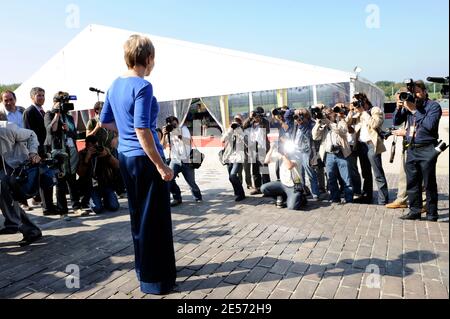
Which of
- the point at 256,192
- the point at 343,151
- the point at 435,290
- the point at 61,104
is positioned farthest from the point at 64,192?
the point at 435,290

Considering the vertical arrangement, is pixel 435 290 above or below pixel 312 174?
below

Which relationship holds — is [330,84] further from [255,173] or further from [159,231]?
[159,231]

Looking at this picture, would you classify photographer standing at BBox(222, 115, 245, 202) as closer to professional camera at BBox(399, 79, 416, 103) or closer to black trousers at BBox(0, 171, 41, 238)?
professional camera at BBox(399, 79, 416, 103)

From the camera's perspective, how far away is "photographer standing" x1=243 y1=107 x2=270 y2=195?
6.66 m

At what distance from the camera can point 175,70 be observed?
580 inches

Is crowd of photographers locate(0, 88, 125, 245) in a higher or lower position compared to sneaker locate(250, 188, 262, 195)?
higher

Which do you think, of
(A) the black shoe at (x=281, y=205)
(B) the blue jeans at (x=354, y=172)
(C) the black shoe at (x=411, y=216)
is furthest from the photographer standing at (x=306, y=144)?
(C) the black shoe at (x=411, y=216)

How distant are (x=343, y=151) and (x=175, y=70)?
1075 cm

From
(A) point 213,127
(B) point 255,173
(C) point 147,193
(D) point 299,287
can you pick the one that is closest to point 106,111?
(C) point 147,193

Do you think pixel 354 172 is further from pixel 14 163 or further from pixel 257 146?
pixel 14 163

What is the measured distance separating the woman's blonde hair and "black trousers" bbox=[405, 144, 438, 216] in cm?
376

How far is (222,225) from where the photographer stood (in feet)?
15.4

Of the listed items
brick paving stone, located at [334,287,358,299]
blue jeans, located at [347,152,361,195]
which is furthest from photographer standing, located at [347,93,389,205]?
brick paving stone, located at [334,287,358,299]

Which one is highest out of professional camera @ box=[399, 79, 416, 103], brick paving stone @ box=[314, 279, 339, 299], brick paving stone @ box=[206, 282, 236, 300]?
professional camera @ box=[399, 79, 416, 103]
